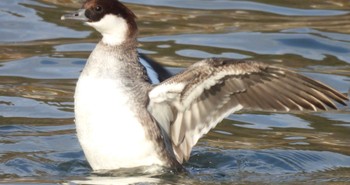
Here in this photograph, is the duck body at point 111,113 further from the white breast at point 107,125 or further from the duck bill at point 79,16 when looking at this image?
the duck bill at point 79,16

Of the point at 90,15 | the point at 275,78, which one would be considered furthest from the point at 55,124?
the point at 275,78

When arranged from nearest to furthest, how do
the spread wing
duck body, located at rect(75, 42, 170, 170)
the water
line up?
the spread wing
duck body, located at rect(75, 42, 170, 170)
the water

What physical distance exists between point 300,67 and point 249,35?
52.4 inches

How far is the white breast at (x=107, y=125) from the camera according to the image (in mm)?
9375

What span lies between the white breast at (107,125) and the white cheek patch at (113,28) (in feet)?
1.63

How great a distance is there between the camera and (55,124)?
38.4 feet

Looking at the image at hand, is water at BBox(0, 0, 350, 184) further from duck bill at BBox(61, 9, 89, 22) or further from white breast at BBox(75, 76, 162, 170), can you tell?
duck bill at BBox(61, 9, 89, 22)

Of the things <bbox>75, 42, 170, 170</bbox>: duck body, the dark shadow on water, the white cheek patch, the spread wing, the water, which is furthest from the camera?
the dark shadow on water

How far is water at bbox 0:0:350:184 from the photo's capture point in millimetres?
10305

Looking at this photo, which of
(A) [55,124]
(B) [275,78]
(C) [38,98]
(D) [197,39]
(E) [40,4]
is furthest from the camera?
(E) [40,4]

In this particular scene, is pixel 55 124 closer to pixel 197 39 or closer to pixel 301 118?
pixel 301 118

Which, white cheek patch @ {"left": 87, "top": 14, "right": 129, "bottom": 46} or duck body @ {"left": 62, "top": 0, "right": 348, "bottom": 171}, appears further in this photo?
white cheek patch @ {"left": 87, "top": 14, "right": 129, "bottom": 46}

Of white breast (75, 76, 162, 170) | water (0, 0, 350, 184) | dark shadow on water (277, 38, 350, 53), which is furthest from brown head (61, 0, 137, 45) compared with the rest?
dark shadow on water (277, 38, 350, 53)

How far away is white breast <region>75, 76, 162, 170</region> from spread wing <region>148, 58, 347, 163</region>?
0.29 metres
